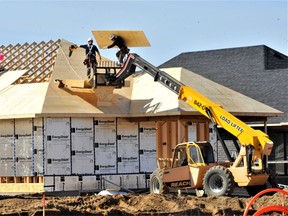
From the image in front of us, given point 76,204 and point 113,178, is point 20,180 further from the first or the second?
point 76,204

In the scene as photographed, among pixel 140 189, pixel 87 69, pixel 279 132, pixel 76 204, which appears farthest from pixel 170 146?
pixel 76 204

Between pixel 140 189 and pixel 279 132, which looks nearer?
pixel 140 189

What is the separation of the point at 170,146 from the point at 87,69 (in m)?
4.74

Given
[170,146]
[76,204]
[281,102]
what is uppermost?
[281,102]

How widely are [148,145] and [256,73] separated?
12.1 metres

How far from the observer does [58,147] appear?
28078 millimetres

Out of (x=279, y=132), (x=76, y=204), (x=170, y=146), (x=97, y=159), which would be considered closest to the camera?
(x=76, y=204)

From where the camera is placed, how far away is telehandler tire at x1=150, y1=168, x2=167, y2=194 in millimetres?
25722

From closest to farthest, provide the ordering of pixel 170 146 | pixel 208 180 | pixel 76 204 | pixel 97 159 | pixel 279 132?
pixel 76 204, pixel 208 180, pixel 97 159, pixel 170 146, pixel 279 132

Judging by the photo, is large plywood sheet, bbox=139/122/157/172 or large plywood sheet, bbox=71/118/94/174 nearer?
large plywood sheet, bbox=71/118/94/174

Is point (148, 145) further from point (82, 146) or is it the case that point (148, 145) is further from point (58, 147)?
point (58, 147)

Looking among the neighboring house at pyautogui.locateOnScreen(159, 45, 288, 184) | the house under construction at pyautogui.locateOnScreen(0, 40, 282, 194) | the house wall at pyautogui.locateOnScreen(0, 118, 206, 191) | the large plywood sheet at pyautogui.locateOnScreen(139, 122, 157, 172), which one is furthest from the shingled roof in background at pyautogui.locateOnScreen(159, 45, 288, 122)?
the house wall at pyautogui.locateOnScreen(0, 118, 206, 191)

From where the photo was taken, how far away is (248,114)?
29812mm

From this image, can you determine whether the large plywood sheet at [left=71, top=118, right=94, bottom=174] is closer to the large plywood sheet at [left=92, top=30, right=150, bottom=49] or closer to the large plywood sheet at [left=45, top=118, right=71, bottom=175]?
the large plywood sheet at [left=45, top=118, right=71, bottom=175]
